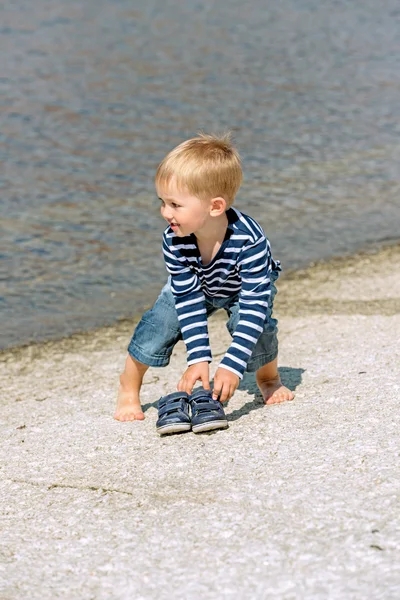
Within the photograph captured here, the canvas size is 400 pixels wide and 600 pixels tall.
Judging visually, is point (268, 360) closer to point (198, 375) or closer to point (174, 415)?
point (198, 375)

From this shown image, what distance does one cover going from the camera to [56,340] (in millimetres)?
5629

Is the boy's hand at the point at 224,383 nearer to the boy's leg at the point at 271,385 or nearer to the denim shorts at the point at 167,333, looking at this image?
the denim shorts at the point at 167,333

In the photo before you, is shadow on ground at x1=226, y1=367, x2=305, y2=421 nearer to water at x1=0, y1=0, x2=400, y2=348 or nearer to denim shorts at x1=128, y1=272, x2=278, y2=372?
denim shorts at x1=128, y1=272, x2=278, y2=372

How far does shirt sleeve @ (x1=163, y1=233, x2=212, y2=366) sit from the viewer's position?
381cm

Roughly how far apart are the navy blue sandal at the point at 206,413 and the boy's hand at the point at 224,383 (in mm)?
44

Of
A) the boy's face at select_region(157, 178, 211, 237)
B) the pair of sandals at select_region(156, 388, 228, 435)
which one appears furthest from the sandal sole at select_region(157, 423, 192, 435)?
the boy's face at select_region(157, 178, 211, 237)

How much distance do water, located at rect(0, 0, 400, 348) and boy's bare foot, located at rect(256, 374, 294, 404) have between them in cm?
193

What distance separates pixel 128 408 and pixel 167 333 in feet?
1.29

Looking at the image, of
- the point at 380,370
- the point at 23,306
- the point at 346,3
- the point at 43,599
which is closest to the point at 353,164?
the point at 23,306


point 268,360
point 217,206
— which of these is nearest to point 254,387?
point 268,360

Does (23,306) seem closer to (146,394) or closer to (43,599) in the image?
(146,394)

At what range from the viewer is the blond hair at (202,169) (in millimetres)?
3656

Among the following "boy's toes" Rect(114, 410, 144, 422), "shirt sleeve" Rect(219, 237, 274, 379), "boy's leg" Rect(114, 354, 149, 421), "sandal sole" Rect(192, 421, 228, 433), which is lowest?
"boy's toes" Rect(114, 410, 144, 422)

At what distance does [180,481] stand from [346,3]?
48.4 ft
